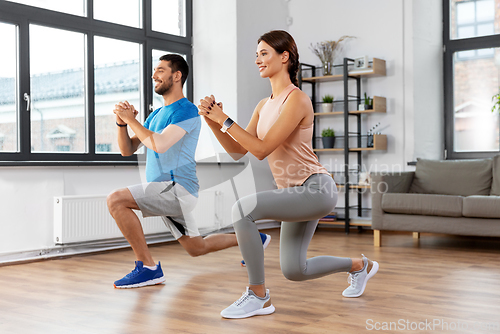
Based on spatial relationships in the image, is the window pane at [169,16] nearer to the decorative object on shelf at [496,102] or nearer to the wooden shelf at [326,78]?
the wooden shelf at [326,78]

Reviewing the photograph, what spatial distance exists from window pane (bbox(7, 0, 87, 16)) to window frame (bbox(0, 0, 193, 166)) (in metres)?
0.05

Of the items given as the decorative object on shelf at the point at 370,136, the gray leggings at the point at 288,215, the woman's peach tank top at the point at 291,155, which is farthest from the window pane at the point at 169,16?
the gray leggings at the point at 288,215

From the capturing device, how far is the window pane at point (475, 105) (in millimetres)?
5562

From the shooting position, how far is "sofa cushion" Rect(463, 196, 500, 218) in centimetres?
413

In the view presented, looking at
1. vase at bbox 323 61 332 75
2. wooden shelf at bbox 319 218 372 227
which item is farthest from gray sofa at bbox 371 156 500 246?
vase at bbox 323 61 332 75

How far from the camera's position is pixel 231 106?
5859 mm

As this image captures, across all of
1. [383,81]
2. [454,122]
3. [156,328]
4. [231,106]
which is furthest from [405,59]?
[156,328]

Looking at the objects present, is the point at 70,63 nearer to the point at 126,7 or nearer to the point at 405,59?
the point at 126,7

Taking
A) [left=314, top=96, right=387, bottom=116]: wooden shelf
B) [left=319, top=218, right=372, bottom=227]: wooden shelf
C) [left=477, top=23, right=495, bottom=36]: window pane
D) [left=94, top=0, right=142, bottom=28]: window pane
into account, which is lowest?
[left=319, top=218, right=372, bottom=227]: wooden shelf

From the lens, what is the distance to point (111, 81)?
5.17m

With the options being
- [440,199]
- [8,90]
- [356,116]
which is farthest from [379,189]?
[8,90]

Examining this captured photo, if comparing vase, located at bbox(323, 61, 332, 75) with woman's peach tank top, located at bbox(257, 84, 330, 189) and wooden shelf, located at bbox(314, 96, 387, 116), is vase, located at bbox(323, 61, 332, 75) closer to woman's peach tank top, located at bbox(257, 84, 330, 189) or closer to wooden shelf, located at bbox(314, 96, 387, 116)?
wooden shelf, located at bbox(314, 96, 387, 116)

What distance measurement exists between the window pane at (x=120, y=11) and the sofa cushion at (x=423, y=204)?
2.84 m

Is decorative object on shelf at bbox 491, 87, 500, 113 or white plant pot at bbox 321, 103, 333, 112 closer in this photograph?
decorative object on shelf at bbox 491, 87, 500, 113
